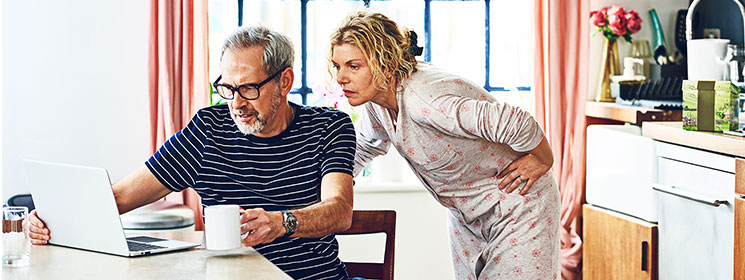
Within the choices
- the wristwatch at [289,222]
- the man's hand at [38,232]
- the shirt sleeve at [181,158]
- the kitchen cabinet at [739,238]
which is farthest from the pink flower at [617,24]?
the man's hand at [38,232]

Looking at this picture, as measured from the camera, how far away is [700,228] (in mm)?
2666

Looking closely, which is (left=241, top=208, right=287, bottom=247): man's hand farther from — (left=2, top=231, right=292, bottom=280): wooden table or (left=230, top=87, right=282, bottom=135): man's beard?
(left=230, top=87, right=282, bottom=135): man's beard

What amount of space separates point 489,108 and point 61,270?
3.39ft

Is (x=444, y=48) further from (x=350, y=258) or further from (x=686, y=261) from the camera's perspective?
(x=686, y=261)

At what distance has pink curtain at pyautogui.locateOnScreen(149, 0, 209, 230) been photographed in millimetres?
3389

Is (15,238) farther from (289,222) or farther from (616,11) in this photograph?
(616,11)

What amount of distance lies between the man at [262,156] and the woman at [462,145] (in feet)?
0.55

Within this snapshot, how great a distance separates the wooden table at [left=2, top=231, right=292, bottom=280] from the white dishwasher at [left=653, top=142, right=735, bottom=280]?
1540 millimetres

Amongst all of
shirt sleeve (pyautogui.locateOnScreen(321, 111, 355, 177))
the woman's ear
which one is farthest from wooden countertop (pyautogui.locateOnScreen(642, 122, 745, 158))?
the woman's ear

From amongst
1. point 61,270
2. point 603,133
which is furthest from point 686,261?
point 61,270

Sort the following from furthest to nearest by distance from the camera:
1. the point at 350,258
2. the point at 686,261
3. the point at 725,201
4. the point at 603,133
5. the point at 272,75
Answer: the point at 350,258 < the point at 603,133 < the point at 686,261 < the point at 725,201 < the point at 272,75

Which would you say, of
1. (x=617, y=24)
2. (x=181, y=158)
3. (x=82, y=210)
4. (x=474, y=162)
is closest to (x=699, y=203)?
(x=474, y=162)

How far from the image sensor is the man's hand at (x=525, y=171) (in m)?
2.24

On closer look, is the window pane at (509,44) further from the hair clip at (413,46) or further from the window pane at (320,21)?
the hair clip at (413,46)
